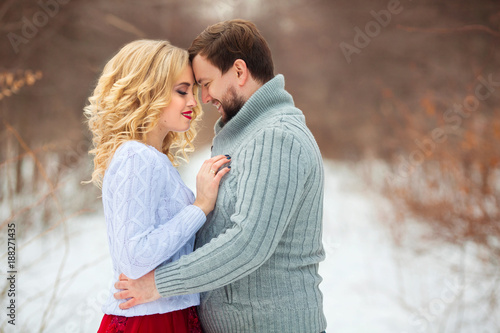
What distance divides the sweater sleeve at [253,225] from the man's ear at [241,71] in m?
0.25

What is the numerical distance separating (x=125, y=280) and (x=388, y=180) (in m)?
2.56

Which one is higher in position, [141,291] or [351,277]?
[351,277]

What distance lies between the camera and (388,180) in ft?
11.3

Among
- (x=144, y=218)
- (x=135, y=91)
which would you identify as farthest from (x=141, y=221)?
(x=135, y=91)

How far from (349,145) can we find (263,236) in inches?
99.7

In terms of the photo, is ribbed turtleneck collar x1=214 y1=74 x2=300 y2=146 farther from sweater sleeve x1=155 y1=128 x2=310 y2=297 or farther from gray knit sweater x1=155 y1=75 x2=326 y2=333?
sweater sleeve x1=155 y1=128 x2=310 y2=297

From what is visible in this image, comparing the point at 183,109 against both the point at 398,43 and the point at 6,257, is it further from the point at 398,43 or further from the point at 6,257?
the point at 398,43

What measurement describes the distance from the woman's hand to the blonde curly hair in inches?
8.1

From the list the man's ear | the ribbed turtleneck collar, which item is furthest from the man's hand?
the man's ear

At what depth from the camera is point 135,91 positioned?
1322mm

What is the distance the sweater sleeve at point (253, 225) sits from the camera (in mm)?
1115

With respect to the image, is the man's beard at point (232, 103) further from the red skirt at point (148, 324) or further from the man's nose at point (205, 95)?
Answer: the red skirt at point (148, 324)

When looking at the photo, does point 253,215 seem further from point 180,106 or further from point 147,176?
point 180,106

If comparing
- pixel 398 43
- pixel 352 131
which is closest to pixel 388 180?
pixel 352 131
